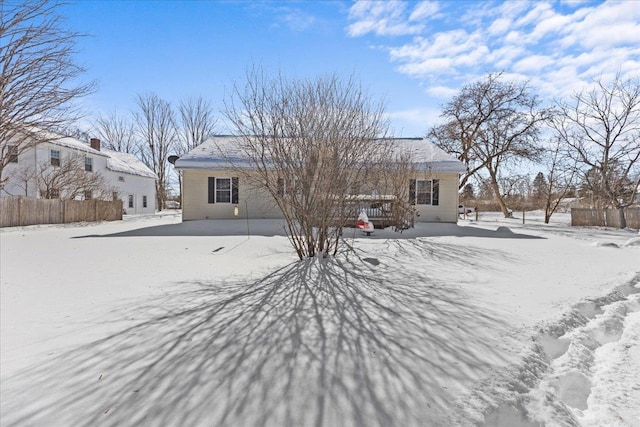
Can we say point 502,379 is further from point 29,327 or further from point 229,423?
point 29,327

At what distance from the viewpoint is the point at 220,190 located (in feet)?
49.6

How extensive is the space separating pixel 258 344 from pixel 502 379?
1.91m

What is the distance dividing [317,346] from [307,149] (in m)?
4.15

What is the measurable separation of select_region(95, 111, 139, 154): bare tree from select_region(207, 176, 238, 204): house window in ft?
89.7

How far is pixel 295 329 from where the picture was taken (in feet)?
10.2

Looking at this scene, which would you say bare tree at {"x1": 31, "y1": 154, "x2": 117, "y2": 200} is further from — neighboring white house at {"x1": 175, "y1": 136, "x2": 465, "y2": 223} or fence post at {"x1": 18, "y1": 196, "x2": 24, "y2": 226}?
neighboring white house at {"x1": 175, "y1": 136, "x2": 465, "y2": 223}

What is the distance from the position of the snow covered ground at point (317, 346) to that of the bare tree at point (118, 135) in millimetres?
36260

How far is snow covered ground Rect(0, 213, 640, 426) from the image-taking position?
6.57 feet

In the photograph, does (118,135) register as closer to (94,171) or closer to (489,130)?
(94,171)

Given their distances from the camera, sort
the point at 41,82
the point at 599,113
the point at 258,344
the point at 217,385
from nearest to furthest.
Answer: the point at 217,385
the point at 258,344
the point at 41,82
the point at 599,113

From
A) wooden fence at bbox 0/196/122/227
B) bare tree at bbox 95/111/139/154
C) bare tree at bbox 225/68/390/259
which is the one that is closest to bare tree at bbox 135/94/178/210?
bare tree at bbox 95/111/139/154

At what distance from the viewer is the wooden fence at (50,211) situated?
1475cm

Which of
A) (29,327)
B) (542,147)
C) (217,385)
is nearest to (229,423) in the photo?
(217,385)

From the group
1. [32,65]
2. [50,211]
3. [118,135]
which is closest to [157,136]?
[118,135]
